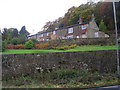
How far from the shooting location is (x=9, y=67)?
1112 centimetres

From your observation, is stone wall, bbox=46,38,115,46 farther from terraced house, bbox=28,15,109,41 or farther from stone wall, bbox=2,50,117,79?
stone wall, bbox=2,50,117,79

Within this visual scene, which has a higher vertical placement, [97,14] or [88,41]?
[97,14]

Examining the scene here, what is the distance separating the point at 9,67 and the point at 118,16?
25375 millimetres

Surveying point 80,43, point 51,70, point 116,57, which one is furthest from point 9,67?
point 80,43

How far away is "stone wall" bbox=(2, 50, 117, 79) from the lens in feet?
36.9

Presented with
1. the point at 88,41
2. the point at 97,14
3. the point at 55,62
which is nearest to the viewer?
the point at 55,62

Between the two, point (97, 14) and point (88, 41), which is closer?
point (88, 41)

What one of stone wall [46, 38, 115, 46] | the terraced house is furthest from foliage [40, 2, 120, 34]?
stone wall [46, 38, 115, 46]

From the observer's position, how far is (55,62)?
11.9m

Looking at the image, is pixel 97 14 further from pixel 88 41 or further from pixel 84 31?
pixel 88 41

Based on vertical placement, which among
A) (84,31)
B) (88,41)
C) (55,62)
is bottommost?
(55,62)

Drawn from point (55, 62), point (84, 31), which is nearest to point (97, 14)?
point (84, 31)

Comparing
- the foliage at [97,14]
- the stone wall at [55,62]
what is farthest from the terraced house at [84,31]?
the stone wall at [55,62]

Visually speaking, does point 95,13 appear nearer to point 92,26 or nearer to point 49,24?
point 92,26
